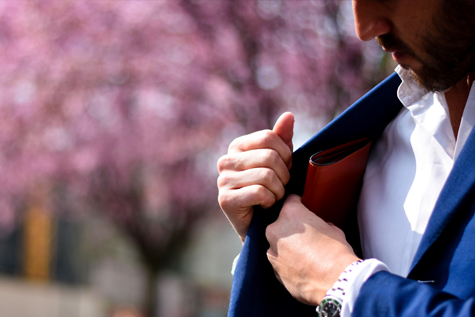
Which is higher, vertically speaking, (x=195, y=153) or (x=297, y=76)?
(x=297, y=76)

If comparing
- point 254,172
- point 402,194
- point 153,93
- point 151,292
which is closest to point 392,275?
point 402,194

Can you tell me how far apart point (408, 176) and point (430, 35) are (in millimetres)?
324

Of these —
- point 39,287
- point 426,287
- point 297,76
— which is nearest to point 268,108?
point 297,76

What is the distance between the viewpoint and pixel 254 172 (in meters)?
1.18

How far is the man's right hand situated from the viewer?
1176 mm

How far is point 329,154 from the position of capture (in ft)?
3.89

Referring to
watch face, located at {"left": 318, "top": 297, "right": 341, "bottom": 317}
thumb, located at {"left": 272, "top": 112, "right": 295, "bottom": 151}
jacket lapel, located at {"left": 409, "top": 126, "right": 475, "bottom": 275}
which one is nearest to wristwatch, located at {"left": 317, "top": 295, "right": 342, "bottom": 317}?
watch face, located at {"left": 318, "top": 297, "right": 341, "bottom": 317}

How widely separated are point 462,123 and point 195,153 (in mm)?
7408

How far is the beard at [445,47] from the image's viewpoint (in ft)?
3.12

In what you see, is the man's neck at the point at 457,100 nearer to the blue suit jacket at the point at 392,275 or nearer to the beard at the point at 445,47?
the beard at the point at 445,47

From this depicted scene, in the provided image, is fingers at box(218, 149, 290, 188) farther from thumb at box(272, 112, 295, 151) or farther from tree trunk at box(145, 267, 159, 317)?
tree trunk at box(145, 267, 159, 317)

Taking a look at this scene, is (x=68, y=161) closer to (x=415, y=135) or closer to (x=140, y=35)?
(x=140, y=35)

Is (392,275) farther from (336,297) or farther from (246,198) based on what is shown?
(246,198)

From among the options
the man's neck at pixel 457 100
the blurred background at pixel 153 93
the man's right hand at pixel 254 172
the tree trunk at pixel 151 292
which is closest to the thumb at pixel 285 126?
the man's right hand at pixel 254 172
